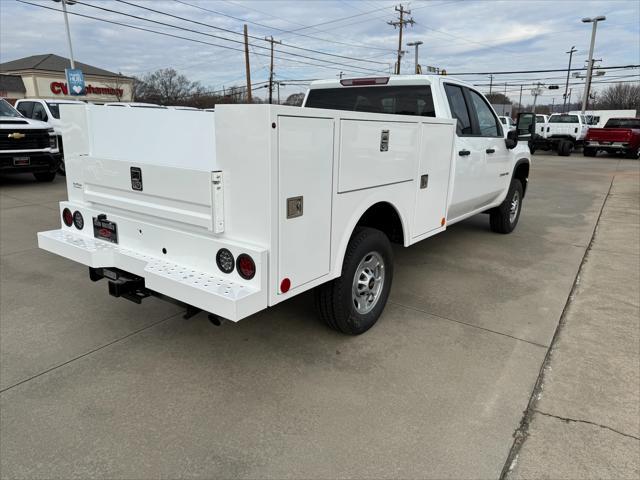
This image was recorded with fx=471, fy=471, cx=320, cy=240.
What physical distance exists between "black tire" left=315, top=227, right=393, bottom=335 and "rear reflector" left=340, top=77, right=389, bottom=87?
2.03 metres

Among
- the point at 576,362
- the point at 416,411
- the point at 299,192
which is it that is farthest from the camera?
the point at 576,362

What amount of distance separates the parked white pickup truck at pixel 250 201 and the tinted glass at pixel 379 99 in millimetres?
280

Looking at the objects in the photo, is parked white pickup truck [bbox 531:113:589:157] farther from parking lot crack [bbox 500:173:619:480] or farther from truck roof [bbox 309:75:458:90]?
parking lot crack [bbox 500:173:619:480]

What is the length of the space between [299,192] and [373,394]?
1390 mm

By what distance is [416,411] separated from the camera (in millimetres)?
2869

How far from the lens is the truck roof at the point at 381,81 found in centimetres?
467

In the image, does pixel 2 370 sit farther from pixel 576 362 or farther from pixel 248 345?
pixel 576 362

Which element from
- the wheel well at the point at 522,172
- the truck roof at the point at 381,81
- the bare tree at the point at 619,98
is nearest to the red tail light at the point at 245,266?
the truck roof at the point at 381,81

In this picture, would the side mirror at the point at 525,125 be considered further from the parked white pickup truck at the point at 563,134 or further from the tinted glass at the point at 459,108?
the parked white pickup truck at the point at 563,134

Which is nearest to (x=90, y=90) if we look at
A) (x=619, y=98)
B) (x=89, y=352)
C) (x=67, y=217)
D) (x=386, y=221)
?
(x=67, y=217)

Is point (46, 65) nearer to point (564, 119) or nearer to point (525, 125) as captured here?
point (564, 119)

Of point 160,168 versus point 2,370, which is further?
point 2,370

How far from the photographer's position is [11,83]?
132ft

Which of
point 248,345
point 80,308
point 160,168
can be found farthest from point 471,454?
point 80,308
